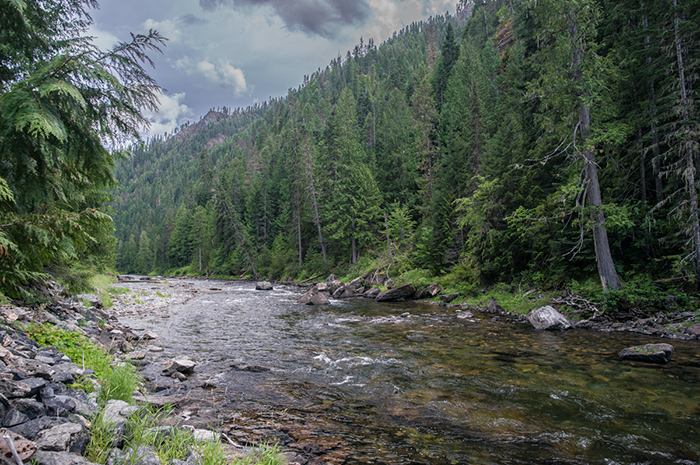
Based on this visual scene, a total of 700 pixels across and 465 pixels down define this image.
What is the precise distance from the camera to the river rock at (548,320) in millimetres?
12594

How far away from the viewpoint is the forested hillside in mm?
13102

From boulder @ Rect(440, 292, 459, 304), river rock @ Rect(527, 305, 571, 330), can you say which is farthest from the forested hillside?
river rock @ Rect(527, 305, 571, 330)

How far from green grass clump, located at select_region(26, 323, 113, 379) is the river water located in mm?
2106

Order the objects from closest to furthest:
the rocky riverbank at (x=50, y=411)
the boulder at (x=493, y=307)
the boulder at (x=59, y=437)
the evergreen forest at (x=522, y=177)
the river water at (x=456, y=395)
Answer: the rocky riverbank at (x=50, y=411) → the boulder at (x=59, y=437) → the river water at (x=456, y=395) → the evergreen forest at (x=522, y=177) → the boulder at (x=493, y=307)

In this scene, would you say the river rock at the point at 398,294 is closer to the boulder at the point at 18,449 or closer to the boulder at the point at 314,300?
the boulder at the point at 314,300

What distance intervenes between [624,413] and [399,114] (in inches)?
2119

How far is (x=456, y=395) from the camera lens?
668 centimetres

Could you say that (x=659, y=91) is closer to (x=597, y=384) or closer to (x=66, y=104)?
(x=597, y=384)

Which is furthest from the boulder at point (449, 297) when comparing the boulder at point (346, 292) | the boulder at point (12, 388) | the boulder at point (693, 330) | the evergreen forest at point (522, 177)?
the boulder at point (12, 388)

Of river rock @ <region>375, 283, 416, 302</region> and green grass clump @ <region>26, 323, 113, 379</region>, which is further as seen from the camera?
river rock @ <region>375, 283, 416, 302</region>

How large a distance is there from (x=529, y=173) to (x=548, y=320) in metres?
9.46

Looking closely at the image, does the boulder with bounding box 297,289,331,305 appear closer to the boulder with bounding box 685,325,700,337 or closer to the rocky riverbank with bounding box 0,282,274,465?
the rocky riverbank with bounding box 0,282,274,465

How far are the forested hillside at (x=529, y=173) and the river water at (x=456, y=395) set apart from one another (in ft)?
15.9

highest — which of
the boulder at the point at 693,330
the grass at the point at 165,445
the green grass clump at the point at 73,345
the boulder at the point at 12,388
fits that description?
the boulder at the point at 12,388
